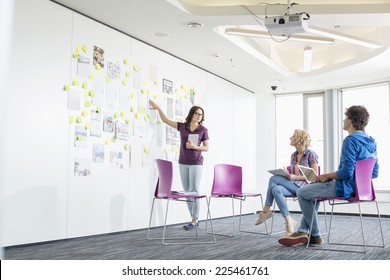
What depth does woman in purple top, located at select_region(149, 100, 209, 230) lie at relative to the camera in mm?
5395

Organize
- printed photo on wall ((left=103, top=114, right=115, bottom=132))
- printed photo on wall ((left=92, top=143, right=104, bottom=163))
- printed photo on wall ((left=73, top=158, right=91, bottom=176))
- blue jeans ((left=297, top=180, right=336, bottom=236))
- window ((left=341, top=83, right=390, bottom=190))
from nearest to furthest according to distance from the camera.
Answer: blue jeans ((left=297, top=180, right=336, bottom=236)) < printed photo on wall ((left=73, top=158, right=91, bottom=176)) < printed photo on wall ((left=92, top=143, right=104, bottom=163)) < printed photo on wall ((left=103, top=114, right=115, bottom=132)) < window ((left=341, top=83, right=390, bottom=190))

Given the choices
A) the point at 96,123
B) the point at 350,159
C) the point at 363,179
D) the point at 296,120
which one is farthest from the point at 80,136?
the point at 296,120

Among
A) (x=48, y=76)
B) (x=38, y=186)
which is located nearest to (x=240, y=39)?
(x=48, y=76)

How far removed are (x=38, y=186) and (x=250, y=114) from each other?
565 centimetres

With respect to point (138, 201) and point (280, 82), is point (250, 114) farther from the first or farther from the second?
point (138, 201)

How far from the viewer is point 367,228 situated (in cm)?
611

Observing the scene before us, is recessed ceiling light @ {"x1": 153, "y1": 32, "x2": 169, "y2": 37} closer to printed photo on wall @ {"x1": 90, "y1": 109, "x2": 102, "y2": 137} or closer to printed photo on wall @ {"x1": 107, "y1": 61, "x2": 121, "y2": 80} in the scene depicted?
printed photo on wall @ {"x1": 107, "y1": 61, "x2": 121, "y2": 80}

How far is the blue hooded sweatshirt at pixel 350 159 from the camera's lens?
12.3ft

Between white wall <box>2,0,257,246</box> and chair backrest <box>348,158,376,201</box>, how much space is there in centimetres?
271

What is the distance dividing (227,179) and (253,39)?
244 cm

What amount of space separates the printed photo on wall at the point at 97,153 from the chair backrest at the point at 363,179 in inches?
106

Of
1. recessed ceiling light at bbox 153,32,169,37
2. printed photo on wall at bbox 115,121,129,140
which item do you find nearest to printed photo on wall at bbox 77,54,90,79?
printed photo on wall at bbox 115,121,129,140

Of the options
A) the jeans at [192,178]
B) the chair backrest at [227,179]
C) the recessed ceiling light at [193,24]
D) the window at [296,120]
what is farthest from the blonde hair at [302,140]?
the window at [296,120]

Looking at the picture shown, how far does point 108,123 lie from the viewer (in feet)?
16.9
